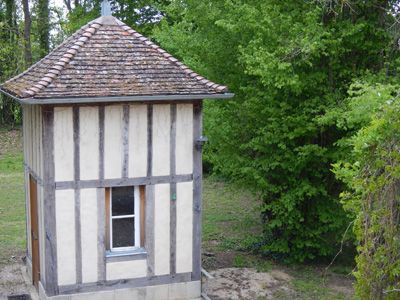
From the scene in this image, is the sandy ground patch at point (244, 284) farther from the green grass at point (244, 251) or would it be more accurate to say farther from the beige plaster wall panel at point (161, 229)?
the beige plaster wall panel at point (161, 229)

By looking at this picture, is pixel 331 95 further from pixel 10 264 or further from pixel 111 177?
pixel 10 264

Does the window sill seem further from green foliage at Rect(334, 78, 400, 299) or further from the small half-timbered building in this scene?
green foliage at Rect(334, 78, 400, 299)

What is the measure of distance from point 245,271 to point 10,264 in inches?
193

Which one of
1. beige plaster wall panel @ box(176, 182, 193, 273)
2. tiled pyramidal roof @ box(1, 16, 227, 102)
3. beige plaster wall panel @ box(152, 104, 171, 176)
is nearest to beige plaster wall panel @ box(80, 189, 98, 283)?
beige plaster wall panel @ box(152, 104, 171, 176)

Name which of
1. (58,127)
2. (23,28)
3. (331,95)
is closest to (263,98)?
(331,95)

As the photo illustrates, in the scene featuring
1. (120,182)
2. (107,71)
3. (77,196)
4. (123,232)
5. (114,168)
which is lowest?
(123,232)

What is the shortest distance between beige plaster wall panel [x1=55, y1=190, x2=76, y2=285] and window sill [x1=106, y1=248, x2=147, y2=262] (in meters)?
0.60

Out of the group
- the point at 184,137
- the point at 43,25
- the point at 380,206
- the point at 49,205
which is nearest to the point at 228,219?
the point at 184,137

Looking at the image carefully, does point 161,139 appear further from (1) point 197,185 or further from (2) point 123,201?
(2) point 123,201

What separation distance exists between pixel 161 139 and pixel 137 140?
422 millimetres

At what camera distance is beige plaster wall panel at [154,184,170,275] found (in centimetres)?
998

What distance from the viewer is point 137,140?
9750 mm

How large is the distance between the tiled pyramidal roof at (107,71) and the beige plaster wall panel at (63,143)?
412mm

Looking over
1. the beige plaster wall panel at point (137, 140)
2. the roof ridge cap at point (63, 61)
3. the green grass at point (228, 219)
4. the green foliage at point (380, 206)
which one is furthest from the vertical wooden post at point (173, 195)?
the green foliage at point (380, 206)
